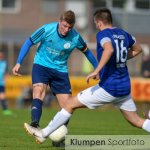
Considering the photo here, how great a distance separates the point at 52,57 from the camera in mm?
11820

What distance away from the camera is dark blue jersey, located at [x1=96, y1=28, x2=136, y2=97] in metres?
9.95

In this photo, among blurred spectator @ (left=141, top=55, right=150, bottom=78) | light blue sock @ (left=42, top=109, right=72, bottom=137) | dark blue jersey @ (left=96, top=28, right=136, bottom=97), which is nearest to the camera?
dark blue jersey @ (left=96, top=28, right=136, bottom=97)

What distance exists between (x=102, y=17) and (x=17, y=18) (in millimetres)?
29509

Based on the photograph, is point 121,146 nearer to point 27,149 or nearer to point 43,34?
point 27,149

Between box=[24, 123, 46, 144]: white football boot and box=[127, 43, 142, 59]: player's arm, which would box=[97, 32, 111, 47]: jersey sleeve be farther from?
box=[24, 123, 46, 144]: white football boot

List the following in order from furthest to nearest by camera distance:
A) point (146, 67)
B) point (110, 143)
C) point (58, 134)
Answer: point (146, 67) < point (58, 134) < point (110, 143)

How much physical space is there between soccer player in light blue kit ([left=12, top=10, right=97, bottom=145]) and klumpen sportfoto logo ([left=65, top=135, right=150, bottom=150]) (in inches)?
52.7

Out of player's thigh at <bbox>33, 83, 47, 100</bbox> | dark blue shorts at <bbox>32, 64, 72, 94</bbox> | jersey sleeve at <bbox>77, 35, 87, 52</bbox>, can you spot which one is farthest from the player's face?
player's thigh at <bbox>33, 83, 47, 100</bbox>

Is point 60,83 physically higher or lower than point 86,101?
lower

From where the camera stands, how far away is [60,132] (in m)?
10.9

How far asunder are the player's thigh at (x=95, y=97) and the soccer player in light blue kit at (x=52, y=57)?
1722mm

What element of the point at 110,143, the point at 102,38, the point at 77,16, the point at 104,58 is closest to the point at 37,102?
the point at 110,143

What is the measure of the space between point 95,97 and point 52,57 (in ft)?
6.76

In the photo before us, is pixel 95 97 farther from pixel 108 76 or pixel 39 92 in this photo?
pixel 39 92
